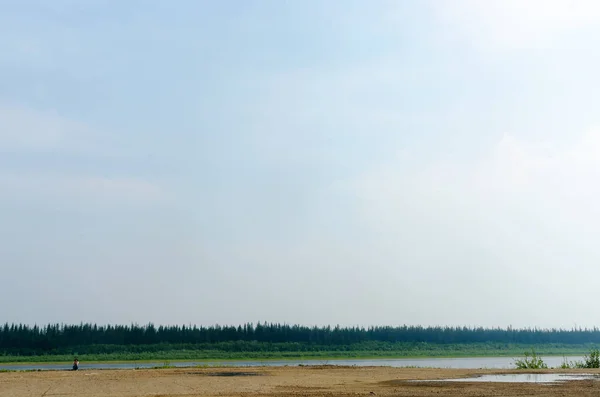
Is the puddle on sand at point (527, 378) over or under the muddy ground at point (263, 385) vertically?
over

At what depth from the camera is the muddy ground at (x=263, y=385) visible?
103 ft

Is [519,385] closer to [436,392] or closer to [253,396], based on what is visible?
[436,392]

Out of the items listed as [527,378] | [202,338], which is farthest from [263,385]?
[202,338]

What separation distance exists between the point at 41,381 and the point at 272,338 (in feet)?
383

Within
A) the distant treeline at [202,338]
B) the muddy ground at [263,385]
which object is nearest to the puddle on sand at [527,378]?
the muddy ground at [263,385]

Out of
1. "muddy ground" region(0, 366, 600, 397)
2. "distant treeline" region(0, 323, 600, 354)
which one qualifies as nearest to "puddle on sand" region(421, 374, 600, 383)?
"muddy ground" region(0, 366, 600, 397)

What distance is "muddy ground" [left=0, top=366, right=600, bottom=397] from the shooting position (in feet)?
103

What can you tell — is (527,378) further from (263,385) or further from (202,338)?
(202,338)

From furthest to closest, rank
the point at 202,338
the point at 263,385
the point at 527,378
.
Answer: the point at 202,338 < the point at 527,378 < the point at 263,385

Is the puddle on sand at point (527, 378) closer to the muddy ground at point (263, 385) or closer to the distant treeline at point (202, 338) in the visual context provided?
the muddy ground at point (263, 385)

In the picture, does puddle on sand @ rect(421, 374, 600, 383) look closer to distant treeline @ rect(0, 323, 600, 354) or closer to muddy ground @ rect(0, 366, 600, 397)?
muddy ground @ rect(0, 366, 600, 397)

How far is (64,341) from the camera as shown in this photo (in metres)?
132

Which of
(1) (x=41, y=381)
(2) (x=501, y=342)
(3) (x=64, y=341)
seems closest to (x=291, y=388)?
(1) (x=41, y=381)

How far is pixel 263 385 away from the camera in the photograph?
37.0 meters
